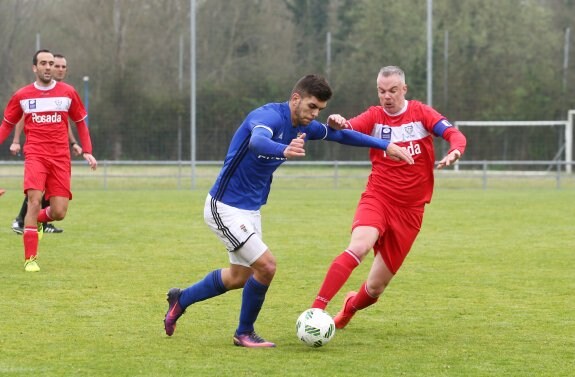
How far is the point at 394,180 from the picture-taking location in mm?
7594

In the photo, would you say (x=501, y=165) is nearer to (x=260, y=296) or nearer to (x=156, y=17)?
(x=156, y=17)

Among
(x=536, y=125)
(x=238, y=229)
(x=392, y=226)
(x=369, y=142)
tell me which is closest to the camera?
(x=238, y=229)

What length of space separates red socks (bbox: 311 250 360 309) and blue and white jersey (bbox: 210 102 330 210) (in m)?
0.64

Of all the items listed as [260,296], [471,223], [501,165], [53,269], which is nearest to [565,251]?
[471,223]

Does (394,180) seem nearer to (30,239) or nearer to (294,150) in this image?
(294,150)

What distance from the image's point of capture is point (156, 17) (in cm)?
3272

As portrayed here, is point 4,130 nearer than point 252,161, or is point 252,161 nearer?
point 252,161

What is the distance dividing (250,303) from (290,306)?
179cm

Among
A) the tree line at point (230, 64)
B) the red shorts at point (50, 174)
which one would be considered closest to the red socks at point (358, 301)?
the red shorts at point (50, 174)

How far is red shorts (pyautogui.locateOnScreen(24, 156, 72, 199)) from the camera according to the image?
431 inches

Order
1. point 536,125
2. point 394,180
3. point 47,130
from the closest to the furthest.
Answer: point 394,180 → point 47,130 → point 536,125

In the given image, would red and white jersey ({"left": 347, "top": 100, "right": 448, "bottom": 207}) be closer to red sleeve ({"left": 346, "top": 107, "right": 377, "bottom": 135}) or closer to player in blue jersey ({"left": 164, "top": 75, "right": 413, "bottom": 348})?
red sleeve ({"left": 346, "top": 107, "right": 377, "bottom": 135})

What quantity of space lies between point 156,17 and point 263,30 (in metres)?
3.62

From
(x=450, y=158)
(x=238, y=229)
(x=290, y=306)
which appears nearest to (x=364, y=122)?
(x=450, y=158)
